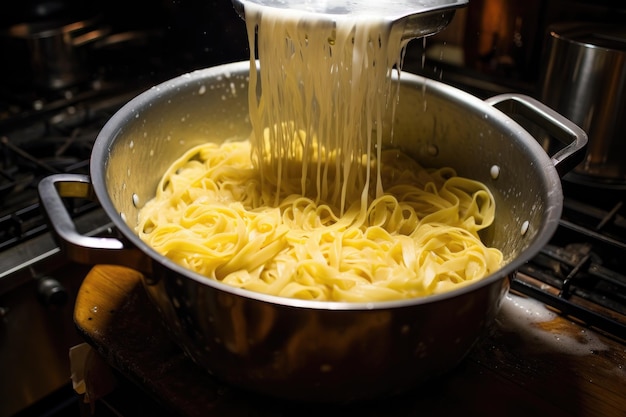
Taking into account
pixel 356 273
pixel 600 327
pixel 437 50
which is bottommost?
pixel 600 327

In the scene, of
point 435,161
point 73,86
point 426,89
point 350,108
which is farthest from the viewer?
point 73,86

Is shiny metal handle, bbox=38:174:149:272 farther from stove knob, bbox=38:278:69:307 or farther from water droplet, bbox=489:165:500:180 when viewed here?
water droplet, bbox=489:165:500:180

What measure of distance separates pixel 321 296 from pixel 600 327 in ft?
2.19

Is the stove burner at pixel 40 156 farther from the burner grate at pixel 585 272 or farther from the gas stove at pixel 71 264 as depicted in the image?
the burner grate at pixel 585 272

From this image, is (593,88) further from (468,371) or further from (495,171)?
(468,371)

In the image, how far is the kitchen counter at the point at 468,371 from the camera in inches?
46.2

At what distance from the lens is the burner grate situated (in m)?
1.41

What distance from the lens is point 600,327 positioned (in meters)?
1.37

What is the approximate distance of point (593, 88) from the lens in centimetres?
179

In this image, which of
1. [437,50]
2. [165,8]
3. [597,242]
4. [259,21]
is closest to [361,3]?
[259,21]

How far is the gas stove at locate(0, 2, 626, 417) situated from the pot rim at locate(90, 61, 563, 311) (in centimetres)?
30

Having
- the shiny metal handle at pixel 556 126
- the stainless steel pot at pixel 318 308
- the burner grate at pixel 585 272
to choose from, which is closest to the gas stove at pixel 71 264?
the burner grate at pixel 585 272

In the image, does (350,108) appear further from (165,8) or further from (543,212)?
(165,8)

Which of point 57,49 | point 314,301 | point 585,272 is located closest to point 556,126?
point 585,272
